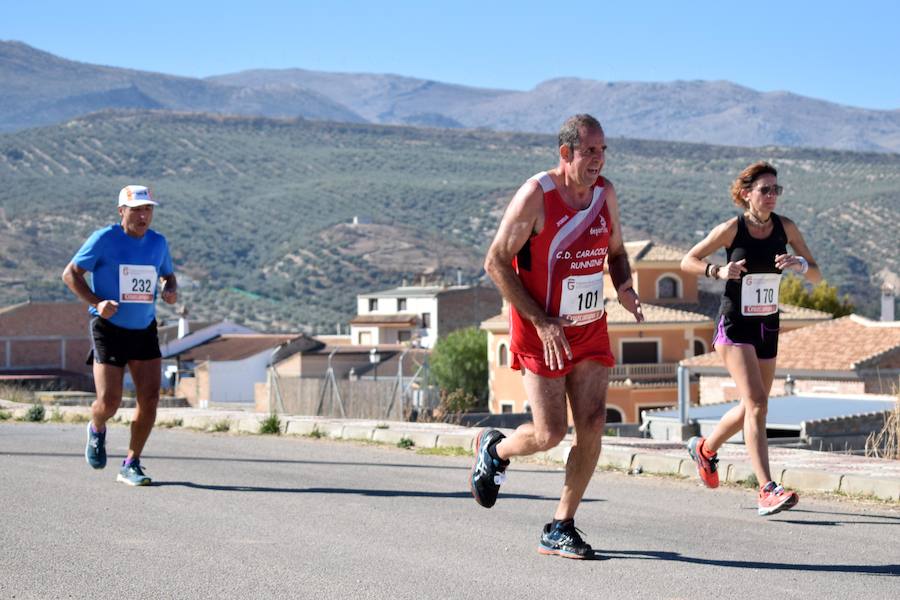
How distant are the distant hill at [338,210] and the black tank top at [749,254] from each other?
94.1 metres

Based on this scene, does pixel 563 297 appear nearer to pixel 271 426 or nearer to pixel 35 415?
pixel 271 426

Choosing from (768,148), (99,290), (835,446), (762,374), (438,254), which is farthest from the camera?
(768,148)

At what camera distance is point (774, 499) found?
786 cm

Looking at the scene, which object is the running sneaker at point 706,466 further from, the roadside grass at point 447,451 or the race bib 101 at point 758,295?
the roadside grass at point 447,451

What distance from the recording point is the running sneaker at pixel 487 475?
6973mm

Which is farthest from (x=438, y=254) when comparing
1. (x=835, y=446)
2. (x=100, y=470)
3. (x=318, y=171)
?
(x=100, y=470)

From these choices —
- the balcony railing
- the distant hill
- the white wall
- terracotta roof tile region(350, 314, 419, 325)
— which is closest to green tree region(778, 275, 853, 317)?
the distant hill

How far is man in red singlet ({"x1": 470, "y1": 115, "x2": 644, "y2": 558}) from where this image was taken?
21.5ft

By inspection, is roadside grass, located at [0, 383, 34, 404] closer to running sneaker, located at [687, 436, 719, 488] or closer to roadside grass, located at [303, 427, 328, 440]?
roadside grass, located at [303, 427, 328, 440]

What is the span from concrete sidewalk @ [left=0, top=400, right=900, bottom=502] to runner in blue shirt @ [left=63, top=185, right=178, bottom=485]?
10.2 ft

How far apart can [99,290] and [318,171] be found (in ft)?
596

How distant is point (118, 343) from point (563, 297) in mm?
3996

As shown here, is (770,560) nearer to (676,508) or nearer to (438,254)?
(676,508)

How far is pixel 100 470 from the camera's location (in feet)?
34.0
